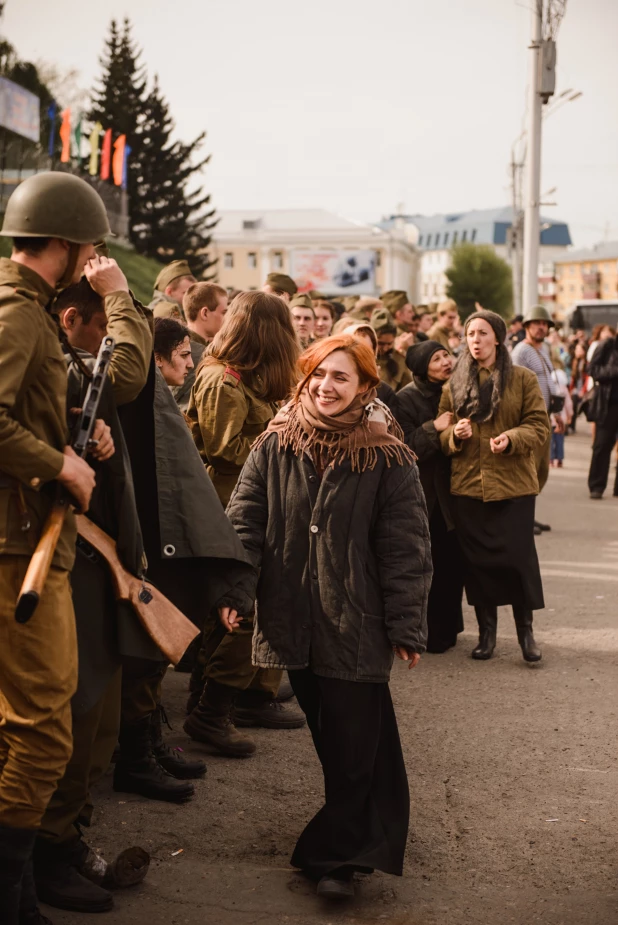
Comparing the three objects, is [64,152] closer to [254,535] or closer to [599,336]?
[599,336]

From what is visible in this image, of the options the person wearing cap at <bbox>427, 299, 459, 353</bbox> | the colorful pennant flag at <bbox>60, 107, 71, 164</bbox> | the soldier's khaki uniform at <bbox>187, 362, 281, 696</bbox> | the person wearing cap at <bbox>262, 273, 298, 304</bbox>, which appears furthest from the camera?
the colorful pennant flag at <bbox>60, 107, 71, 164</bbox>

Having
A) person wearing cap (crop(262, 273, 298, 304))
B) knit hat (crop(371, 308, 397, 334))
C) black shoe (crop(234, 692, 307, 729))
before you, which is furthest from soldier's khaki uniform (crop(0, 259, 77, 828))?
person wearing cap (crop(262, 273, 298, 304))

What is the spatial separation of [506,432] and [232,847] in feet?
11.3

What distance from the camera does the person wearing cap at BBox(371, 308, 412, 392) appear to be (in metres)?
10.1

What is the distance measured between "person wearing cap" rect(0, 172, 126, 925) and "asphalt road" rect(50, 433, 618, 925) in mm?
601

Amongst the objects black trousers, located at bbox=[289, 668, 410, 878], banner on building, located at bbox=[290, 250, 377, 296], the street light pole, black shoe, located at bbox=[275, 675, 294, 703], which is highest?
banner on building, located at bbox=[290, 250, 377, 296]

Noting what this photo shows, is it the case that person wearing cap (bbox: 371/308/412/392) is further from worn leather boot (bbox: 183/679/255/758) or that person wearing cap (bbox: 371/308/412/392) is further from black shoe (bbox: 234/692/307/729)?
worn leather boot (bbox: 183/679/255/758)

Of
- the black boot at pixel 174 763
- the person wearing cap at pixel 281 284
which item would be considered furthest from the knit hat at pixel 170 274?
the black boot at pixel 174 763

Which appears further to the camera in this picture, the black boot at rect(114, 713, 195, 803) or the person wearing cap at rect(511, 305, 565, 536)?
the person wearing cap at rect(511, 305, 565, 536)

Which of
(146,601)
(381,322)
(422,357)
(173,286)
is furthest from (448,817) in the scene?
(381,322)

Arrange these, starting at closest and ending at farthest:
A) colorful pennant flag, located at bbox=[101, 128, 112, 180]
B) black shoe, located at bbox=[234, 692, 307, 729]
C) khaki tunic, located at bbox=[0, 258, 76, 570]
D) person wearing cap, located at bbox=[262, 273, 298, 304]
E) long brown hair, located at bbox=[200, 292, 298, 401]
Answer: khaki tunic, located at bbox=[0, 258, 76, 570]
long brown hair, located at bbox=[200, 292, 298, 401]
black shoe, located at bbox=[234, 692, 307, 729]
person wearing cap, located at bbox=[262, 273, 298, 304]
colorful pennant flag, located at bbox=[101, 128, 112, 180]

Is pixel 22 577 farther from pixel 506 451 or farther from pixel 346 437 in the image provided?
pixel 506 451

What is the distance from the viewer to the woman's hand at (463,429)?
7324 millimetres

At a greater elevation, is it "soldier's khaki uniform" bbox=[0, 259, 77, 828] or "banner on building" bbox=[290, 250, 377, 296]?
"banner on building" bbox=[290, 250, 377, 296]
